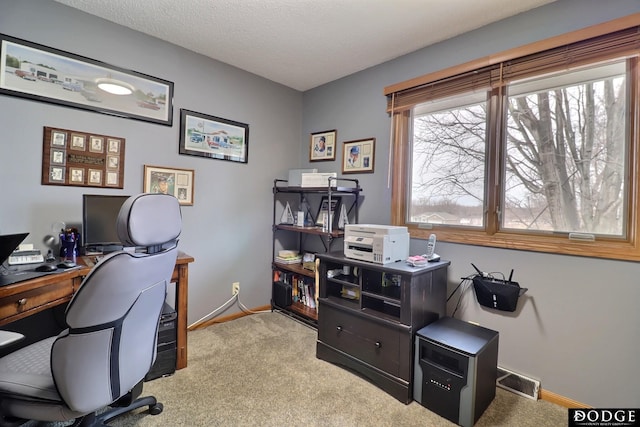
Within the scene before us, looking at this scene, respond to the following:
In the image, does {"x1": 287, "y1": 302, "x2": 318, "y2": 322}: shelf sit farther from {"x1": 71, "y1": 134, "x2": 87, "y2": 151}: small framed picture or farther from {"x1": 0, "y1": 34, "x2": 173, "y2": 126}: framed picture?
{"x1": 71, "y1": 134, "x2": 87, "y2": 151}: small framed picture

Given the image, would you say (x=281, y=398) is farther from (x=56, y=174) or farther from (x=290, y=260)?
(x=56, y=174)

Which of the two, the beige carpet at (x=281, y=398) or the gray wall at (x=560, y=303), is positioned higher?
the gray wall at (x=560, y=303)

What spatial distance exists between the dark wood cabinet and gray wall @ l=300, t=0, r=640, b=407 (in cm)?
41

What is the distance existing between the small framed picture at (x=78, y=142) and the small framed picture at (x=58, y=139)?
4cm

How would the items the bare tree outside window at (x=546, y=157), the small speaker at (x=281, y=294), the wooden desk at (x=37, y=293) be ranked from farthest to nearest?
the small speaker at (x=281, y=294) < the bare tree outside window at (x=546, y=157) < the wooden desk at (x=37, y=293)

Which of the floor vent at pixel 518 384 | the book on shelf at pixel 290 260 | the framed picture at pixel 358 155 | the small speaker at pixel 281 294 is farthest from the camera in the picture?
the book on shelf at pixel 290 260

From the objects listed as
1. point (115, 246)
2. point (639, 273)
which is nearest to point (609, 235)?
point (639, 273)

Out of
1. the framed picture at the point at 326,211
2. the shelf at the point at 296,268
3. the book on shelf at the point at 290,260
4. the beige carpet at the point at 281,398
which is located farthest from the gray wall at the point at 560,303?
the book on shelf at the point at 290,260

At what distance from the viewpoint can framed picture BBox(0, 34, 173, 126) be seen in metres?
1.88

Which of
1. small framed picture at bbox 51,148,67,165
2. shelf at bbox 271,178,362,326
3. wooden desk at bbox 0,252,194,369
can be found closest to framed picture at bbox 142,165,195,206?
small framed picture at bbox 51,148,67,165

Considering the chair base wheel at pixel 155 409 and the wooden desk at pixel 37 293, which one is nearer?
the wooden desk at pixel 37 293

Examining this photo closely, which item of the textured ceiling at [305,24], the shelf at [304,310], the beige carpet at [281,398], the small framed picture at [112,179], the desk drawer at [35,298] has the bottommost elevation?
the beige carpet at [281,398]

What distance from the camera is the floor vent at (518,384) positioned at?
1.87 m

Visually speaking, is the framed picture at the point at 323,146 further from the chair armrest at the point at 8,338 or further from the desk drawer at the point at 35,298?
the chair armrest at the point at 8,338
